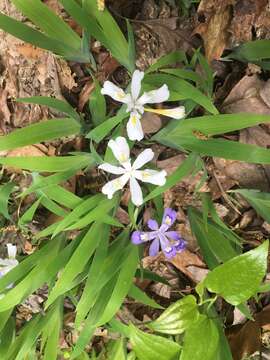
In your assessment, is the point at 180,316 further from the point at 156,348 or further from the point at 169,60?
the point at 169,60

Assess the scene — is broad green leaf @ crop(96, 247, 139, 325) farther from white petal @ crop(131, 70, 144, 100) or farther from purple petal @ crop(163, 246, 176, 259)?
white petal @ crop(131, 70, 144, 100)

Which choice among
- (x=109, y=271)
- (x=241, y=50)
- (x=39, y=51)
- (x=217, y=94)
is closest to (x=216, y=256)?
(x=109, y=271)

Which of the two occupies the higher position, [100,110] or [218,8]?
[218,8]

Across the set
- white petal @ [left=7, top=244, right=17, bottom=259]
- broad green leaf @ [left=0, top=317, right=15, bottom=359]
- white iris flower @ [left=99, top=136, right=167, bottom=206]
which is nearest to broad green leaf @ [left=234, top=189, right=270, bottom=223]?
white iris flower @ [left=99, top=136, right=167, bottom=206]

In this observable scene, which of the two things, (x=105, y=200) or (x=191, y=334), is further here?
(x=105, y=200)

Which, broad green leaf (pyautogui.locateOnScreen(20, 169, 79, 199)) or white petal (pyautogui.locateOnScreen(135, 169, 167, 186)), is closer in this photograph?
white petal (pyautogui.locateOnScreen(135, 169, 167, 186))

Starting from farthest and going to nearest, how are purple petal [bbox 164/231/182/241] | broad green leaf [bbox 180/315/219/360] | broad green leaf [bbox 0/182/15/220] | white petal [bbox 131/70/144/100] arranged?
broad green leaf [bbox 0/182/15/220], purple petal [bbox 164/231/182/241], white petal [bbox 131/70/144/100], broad green leaf [bbox 180/315/219/360]

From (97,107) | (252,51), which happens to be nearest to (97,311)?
(97,107)

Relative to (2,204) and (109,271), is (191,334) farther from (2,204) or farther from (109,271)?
(2,204)
